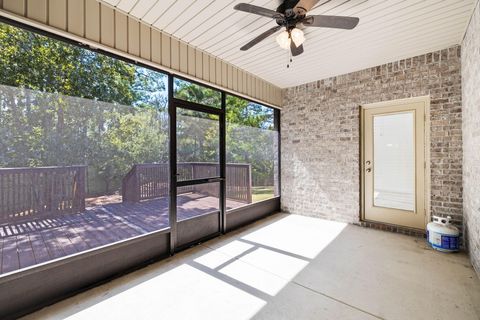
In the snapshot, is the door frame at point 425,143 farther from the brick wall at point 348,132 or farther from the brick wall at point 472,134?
the brick wall at point 472,134

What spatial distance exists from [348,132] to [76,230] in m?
4.43

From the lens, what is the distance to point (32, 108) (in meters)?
2.00

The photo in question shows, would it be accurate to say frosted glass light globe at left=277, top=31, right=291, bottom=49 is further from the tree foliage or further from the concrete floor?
the concrete floor

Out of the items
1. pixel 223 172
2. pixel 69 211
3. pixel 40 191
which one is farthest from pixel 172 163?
pixel 40 191

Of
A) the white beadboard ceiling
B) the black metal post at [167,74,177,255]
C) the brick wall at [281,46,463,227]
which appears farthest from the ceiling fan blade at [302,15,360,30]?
the brick wall at [281,46,463,227]

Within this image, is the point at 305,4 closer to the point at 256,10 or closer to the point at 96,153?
the point at 256,10

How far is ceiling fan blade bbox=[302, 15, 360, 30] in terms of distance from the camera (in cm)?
201

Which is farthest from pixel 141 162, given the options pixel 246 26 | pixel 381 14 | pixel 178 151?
pixel 381 14

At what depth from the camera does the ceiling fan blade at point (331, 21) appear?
2014 millimetres

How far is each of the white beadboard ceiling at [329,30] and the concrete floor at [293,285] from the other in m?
2.90

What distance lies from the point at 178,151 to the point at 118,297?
5.87 ft

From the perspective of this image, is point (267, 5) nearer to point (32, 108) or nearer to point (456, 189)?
point (32, 108)

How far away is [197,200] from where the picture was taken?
138 inches

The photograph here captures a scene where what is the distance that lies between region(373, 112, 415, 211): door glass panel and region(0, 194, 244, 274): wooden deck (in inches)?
139
